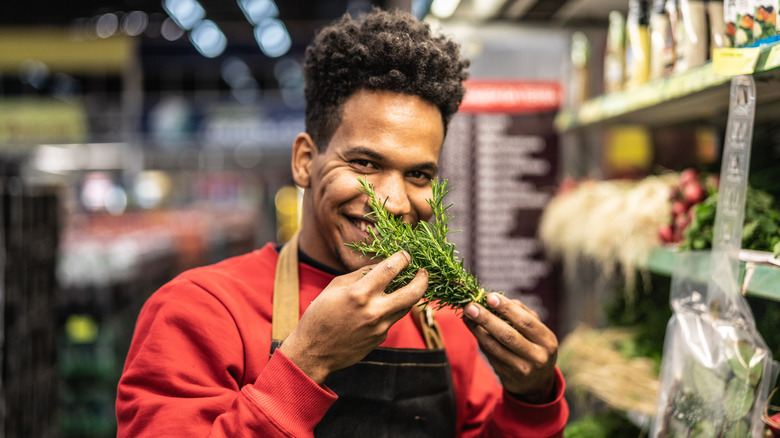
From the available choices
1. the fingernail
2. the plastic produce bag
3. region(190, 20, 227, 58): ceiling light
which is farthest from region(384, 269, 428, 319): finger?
region(190, 20, 227, 58): ceiling light

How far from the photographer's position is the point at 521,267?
357 centimetres

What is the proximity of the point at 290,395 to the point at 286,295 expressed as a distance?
1.26ft

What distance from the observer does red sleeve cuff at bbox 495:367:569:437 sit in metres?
1.53

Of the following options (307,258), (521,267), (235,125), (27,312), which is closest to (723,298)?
(307,258)

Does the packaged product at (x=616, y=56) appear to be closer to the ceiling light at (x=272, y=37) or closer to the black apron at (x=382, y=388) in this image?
the black apron at (x=382, y=388)

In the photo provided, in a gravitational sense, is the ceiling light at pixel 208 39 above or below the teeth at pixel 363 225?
above

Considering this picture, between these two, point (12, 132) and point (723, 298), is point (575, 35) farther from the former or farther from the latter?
point (12, 132)

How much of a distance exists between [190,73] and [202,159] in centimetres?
252

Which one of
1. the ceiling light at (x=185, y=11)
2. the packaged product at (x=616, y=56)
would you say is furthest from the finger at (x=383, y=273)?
the ceiling light at (x=185, y=11)

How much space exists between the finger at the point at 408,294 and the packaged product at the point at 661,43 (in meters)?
1.50

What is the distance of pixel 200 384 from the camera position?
1.28 meters

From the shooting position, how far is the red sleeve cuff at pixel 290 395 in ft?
3.75

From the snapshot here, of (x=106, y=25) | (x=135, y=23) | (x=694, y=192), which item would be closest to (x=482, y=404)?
(x=694, y=192)

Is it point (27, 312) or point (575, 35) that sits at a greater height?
point (575, 35)
